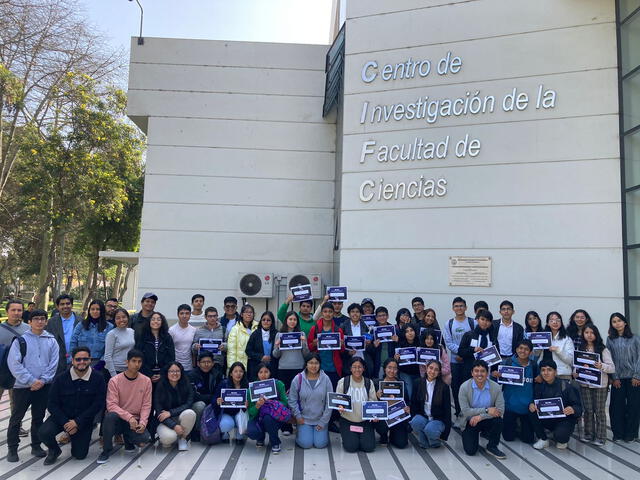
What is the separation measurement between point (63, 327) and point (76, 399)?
1.44 m

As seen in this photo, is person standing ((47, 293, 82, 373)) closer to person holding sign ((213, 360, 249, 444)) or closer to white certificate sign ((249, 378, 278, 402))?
person holding sign ((213, 360, 249, 444))

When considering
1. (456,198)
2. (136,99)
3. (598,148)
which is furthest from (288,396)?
(136,99)

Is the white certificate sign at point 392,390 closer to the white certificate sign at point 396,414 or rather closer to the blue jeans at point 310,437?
the white certificate sign at point 396,414

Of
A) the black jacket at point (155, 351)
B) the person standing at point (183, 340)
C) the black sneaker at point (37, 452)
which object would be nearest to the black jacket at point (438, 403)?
the person standing at point (183, 340)

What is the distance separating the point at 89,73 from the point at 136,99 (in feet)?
20.0

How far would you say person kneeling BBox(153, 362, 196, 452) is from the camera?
5719 millimetres

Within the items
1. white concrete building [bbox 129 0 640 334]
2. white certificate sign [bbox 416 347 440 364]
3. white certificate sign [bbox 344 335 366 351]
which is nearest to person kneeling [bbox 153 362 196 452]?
white certificate sign [bbox 344 335 366 351]

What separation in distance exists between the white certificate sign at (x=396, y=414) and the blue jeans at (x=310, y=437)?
2.67ft

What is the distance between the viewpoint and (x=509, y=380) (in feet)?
19.6

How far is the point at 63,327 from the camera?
652cm

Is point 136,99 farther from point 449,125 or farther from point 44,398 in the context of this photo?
point 44,398

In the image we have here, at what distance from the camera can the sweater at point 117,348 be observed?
6.16 m

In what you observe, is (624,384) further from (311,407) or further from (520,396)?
(311,407)

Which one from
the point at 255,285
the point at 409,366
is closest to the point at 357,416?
the point at 409,366
